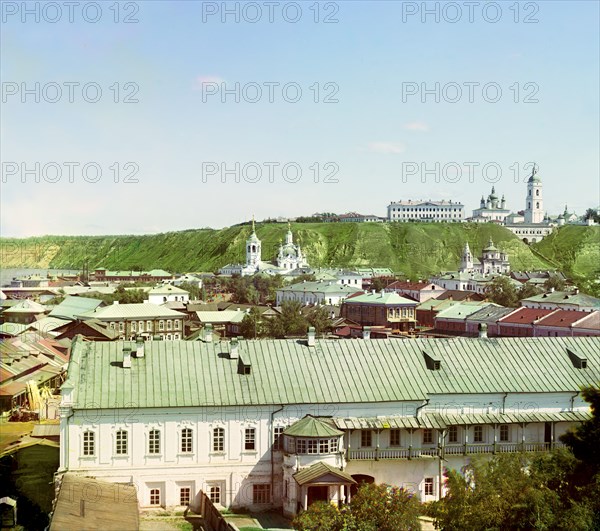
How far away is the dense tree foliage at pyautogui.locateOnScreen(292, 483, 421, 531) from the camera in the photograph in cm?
2758

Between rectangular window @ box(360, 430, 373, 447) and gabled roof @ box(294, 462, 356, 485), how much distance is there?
230 cm

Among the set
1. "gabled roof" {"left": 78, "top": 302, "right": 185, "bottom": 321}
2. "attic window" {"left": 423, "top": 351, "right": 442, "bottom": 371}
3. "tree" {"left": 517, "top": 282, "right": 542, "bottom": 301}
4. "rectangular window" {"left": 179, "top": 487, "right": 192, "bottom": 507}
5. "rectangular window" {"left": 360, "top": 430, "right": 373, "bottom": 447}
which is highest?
"attic window" {"left": 423, "top": 351, "right": 442, "bottom": 371}

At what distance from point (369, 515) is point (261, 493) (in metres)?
7.41

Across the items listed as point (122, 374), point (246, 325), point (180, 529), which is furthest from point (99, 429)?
point (246, 325)

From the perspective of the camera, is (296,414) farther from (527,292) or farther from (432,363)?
(527,292)

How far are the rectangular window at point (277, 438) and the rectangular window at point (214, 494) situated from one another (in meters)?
2.69

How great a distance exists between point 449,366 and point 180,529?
1364cm

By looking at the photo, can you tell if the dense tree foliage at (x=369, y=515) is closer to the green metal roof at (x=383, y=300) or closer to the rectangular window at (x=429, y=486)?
the rectangular window at (x=429, y=486)

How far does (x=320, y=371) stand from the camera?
36781 millimetres

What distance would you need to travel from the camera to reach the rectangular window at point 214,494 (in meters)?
33.9

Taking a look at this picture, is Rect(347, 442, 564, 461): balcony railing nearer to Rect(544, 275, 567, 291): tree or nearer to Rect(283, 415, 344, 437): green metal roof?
Rect(283, 415, 344, 437): green metal roof

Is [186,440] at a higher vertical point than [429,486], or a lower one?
higher

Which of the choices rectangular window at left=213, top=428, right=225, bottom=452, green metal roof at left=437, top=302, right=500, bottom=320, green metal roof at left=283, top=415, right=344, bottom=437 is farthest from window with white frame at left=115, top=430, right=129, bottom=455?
green metal roof at left=437, top=302, right=500, bottom=320

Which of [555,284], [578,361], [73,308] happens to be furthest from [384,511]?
[555,284]
